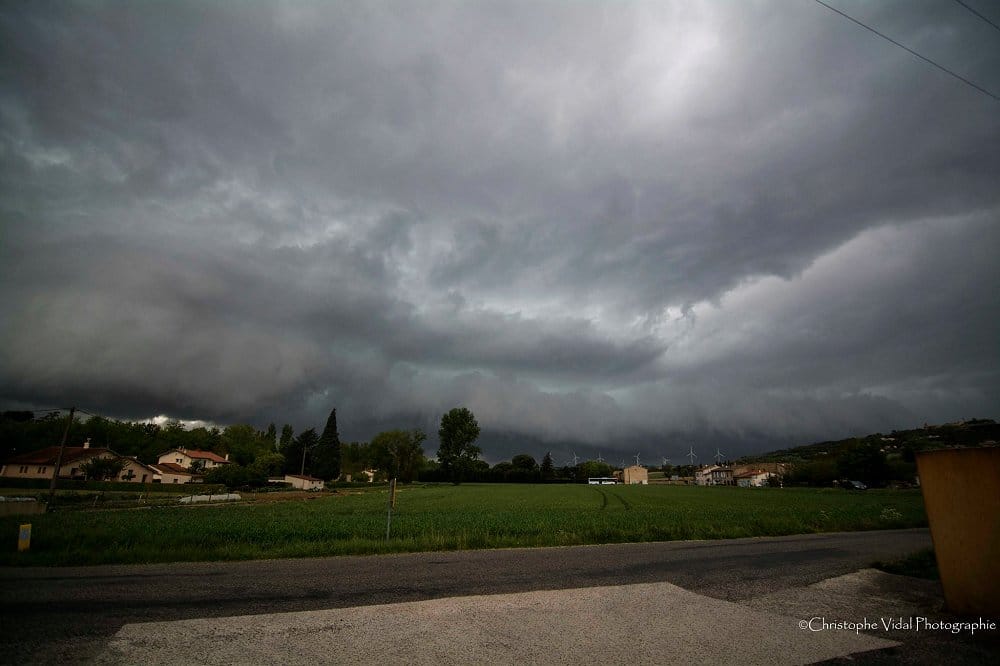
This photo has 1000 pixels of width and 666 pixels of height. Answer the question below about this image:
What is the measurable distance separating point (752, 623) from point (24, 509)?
133 ft

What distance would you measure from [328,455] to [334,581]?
325 ft

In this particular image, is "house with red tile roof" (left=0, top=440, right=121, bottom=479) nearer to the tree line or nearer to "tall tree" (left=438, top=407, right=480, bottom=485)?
the tree line

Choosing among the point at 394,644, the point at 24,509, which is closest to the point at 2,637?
the point at 394,644

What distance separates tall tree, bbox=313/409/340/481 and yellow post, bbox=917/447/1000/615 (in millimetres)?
104544

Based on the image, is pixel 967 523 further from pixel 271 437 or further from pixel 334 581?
pixel 271 437

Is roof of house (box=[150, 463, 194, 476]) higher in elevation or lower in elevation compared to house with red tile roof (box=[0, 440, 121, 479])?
lower

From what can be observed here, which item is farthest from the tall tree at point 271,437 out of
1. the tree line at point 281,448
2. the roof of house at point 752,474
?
the roof of house at point 752,474

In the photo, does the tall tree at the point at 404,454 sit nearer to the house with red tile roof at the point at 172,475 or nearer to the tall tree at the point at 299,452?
the tall tree at the point at 299,452

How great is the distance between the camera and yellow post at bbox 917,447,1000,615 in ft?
21.3

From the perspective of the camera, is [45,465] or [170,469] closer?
[45,465]

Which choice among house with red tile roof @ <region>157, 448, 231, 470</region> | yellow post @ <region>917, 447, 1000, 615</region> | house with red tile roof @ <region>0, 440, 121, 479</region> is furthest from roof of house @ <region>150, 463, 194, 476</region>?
yellow post @ <region>917, 447, 1000, 615</region>

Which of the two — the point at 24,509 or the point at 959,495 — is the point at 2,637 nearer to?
the point at 959,495

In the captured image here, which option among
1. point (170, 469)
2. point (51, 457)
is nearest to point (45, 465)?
point (51, 457)

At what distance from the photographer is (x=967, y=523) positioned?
6781 mm
